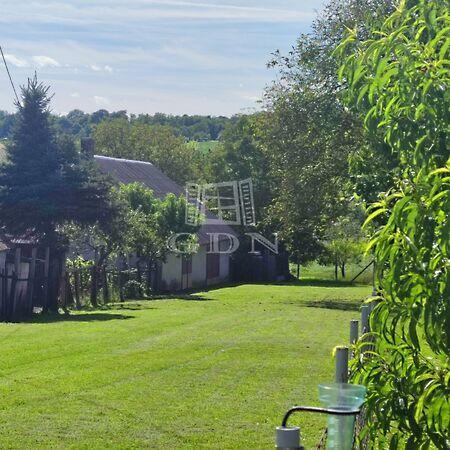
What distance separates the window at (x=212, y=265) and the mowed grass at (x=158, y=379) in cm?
2517

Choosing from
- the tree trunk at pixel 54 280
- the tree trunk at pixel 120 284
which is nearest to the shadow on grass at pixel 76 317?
the tree trunk at pixel 54 280

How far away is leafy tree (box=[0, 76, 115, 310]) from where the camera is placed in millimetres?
27484

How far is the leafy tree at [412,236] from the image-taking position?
14.3ft

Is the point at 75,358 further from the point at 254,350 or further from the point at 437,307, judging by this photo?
the point at 437,307

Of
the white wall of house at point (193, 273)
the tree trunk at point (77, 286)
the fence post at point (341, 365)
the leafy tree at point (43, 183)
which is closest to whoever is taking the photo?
the fence post at point (341, 365)

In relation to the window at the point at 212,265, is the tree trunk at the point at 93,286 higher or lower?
lower

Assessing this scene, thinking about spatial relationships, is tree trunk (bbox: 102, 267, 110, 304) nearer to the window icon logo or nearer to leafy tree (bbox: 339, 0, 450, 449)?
the window icon logo

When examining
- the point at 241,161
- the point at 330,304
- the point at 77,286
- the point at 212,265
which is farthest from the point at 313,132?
the point at 241,161

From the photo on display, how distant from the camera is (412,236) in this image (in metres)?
4.39

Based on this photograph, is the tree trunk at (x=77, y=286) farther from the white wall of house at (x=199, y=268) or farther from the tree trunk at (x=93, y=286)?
the white wall of house at (x=199, y=268)

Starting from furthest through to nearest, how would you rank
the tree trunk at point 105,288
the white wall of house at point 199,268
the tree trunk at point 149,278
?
the white wall of house at point 199,268 → the tree trunk at point 149,278 → the tree trunk at point 105,288

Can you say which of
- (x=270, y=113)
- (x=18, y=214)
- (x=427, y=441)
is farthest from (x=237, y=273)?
(x=427, y=441)

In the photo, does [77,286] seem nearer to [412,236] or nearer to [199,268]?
[199,268]

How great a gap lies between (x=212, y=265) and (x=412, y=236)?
47.7 meters
